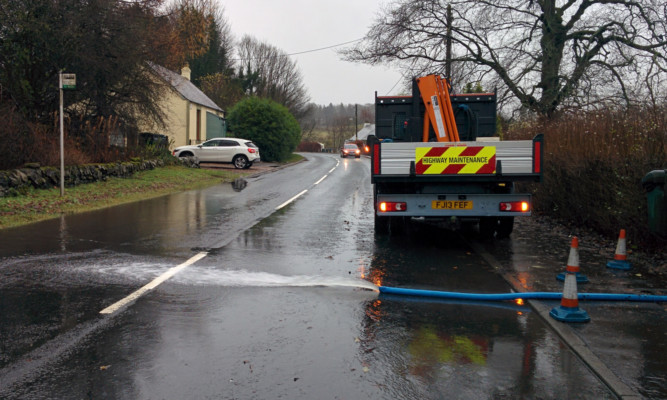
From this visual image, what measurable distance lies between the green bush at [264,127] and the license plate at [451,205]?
3270 cm

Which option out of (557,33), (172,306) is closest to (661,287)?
(172,306)

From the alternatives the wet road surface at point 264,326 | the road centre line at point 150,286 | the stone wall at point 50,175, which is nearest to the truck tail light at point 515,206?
the wet road surface at point 264,326

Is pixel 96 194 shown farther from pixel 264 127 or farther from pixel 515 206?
pixel 264 127

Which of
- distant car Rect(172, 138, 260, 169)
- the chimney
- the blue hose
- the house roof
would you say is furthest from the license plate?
A: the chimney

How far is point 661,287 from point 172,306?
548 centimetres

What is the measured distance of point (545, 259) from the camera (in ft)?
27.2

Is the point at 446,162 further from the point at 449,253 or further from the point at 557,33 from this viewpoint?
the point at 557,33

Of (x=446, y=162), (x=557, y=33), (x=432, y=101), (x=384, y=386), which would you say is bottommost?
(x=384, y=386)

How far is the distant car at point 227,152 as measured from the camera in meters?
32.1

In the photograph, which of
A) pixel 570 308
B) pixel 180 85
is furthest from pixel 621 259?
pixel 180 85

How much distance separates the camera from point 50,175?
1571 centimetres

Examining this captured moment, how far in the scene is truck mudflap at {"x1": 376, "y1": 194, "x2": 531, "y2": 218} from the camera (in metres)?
8.85

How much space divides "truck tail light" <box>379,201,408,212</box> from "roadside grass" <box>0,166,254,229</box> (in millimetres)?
6979

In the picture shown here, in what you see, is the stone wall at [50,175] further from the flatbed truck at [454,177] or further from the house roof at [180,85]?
the flatbed truck at [454,177]
